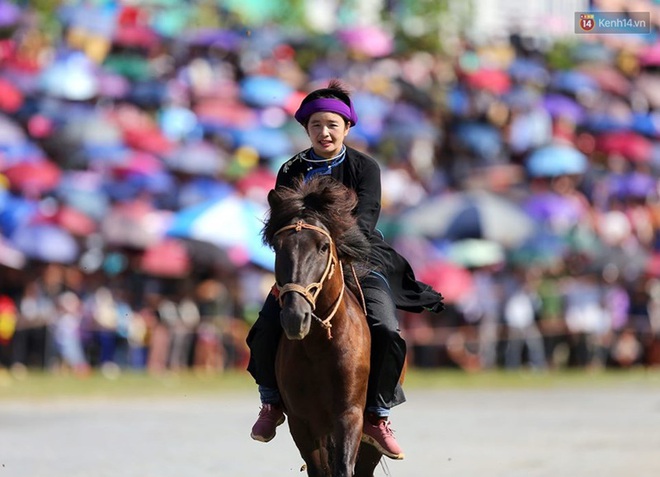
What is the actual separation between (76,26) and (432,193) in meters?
8.05

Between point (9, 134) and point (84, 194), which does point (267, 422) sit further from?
point (9, 134)

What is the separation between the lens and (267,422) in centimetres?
827

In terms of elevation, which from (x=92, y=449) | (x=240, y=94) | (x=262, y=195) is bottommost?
(x=92, y=449)

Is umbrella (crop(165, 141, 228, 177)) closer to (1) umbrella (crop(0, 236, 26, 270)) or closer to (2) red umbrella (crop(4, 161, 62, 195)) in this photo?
(2) red umbrella (crop(4, 161, 62, 195))

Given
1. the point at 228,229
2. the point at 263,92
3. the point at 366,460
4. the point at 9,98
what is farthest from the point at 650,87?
the point at 366,460

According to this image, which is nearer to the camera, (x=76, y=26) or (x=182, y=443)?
(x=182, y=443)

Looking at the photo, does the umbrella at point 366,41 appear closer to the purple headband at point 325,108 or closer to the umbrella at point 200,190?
the umbrella at point 200,190

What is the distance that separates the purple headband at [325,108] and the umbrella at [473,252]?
17461mm

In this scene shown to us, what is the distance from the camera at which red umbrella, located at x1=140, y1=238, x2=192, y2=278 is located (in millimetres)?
23875

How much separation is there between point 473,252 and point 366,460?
17253mm

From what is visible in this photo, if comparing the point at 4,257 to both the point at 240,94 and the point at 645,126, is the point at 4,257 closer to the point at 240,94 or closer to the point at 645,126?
the point at 240,94

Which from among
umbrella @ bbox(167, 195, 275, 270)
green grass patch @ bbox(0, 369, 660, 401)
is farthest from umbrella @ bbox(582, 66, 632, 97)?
umbrella @ bbox(167, 195, 275, 270)

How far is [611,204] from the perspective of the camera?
96.5 ft

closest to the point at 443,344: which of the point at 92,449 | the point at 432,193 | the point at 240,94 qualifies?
the point at 432,193
